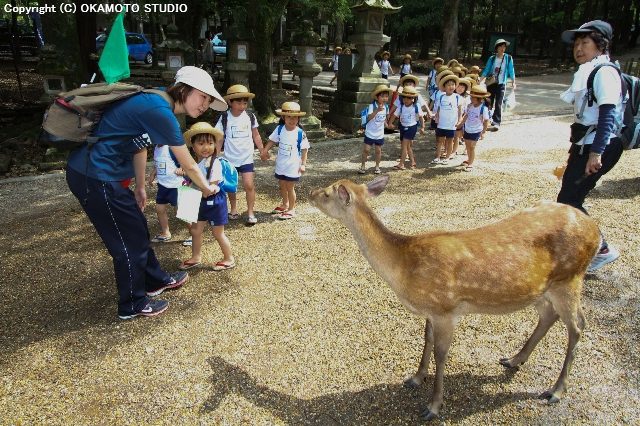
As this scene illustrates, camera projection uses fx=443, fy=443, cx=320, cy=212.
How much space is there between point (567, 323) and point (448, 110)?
19.6 feet

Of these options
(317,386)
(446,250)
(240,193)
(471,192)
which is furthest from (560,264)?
(240,193)

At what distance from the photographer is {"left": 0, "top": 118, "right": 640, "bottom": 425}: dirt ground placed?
3033mm

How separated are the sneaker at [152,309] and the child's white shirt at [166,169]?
61.4 inches

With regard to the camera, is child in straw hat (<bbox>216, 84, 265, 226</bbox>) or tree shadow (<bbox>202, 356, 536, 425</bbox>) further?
Result: child in straw hat (<bbox>216, 84, 265, 226</bbox>)

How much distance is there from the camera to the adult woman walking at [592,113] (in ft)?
11.8

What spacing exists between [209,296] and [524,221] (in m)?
2.93

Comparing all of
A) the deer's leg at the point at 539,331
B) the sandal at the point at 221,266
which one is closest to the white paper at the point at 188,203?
the sandal at the point at 221,266

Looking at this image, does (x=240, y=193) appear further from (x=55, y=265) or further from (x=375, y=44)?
(x=375, y=44)

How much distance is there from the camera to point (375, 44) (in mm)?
11500

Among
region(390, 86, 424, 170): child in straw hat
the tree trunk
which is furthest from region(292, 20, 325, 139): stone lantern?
the tree trunk

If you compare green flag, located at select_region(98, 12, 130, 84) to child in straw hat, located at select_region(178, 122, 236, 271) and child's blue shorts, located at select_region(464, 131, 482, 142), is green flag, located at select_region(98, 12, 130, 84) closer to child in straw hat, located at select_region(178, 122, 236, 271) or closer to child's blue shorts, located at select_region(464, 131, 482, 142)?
child in straw hat, located at select_region(178, 122, 236, 271)

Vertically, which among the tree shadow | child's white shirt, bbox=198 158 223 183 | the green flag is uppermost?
the green flag

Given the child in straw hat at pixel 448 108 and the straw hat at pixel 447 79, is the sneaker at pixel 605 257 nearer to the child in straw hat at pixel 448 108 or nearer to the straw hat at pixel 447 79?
the child in straw hat at pixel 448 108

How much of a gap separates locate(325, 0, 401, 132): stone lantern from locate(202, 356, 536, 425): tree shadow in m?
9.27
